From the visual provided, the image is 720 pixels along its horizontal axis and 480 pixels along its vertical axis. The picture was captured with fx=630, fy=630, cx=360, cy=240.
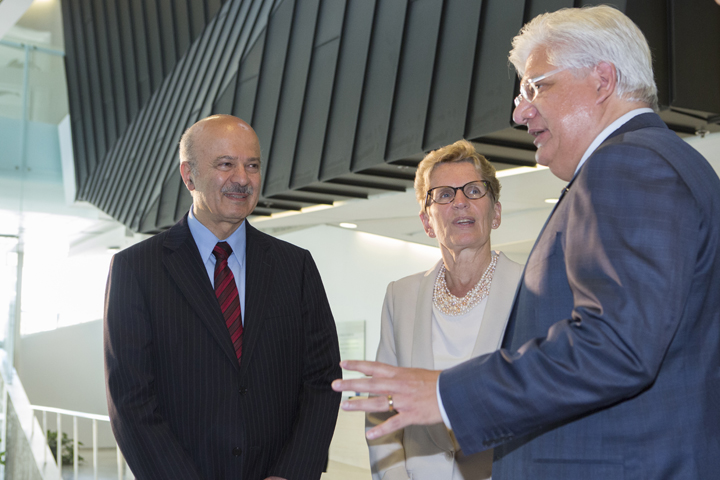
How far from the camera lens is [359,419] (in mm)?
9516

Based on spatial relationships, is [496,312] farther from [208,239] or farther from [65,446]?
[65,446]

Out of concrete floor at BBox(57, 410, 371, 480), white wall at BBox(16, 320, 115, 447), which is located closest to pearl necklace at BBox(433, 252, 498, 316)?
concrete floor at BBox(57, 410, 371, 480)

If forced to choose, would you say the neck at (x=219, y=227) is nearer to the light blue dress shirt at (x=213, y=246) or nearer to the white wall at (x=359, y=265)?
the light blue dress shirt at (x=213, y=246)

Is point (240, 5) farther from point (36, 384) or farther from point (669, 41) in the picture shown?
point (36, 384)

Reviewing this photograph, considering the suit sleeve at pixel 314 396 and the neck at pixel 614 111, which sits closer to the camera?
the neck at pixel 614 111

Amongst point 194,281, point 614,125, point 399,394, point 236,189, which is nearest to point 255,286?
point 194,281

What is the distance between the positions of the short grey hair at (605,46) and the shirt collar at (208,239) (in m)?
1.36

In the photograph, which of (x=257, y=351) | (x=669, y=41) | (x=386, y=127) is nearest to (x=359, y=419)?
(x=386, y=127)

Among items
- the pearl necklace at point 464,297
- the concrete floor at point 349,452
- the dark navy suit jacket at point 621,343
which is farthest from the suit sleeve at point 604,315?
the concrete floor at point 349,452

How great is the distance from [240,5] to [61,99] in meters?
5.18

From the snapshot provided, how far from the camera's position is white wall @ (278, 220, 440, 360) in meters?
14.7

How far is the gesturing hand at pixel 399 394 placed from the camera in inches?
45.9

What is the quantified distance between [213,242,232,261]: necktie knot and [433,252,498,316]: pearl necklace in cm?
81

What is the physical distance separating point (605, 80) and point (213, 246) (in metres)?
1.46
